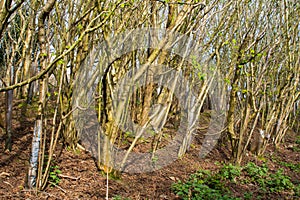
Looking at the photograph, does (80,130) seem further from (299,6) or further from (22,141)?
(299,6)

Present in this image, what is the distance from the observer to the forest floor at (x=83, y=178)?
140 inches

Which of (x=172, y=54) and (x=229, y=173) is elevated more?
(x=172, y=54)

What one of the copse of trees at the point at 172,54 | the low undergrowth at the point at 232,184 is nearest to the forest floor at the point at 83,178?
the low undergrowth at the point at 232,184

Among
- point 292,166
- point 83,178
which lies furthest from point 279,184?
point 83,178

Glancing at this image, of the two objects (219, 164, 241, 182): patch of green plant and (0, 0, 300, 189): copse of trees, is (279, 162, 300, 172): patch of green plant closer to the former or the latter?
(0, 0, 300, 189): copse of trees

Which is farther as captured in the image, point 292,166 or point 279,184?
point 292,166

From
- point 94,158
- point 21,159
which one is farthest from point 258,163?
point 21,159

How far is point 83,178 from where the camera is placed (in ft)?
14.0

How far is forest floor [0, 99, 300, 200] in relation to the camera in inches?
140

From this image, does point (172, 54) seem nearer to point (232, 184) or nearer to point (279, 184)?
point (232, 184)

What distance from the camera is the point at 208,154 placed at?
23.9 feet

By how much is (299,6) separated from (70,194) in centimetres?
742

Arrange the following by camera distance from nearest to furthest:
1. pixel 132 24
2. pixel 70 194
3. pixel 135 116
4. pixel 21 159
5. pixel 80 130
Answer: pixel 70 194, pixel 21 159, pixel 132 24, pixel 80 130, pixel 135 116

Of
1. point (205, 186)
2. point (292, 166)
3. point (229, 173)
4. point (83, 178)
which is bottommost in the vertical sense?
point (292, 166)
